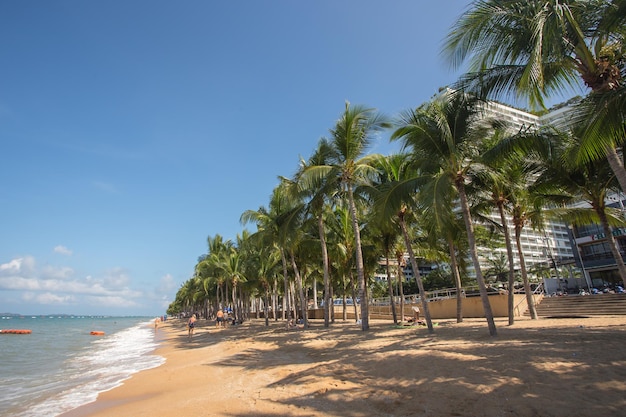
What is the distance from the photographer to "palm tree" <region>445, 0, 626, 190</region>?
6.63 meters

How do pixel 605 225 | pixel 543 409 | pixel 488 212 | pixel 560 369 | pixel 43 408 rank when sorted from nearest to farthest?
pixel 543 409 → pixel 560 369 → pixel 43 408 → pixel 605 225 → pixel 488 212

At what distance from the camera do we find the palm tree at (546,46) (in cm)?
663

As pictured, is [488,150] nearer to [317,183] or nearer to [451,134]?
[451,134]

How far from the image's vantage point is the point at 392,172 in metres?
15.5

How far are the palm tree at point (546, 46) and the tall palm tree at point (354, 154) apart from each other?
21.6 feet

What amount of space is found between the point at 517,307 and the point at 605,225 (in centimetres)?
986

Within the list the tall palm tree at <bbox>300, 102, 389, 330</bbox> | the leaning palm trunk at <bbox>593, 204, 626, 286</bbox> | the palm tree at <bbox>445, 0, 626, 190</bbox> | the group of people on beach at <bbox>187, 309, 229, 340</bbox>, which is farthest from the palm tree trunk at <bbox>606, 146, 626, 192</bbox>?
the group of people on beach at <bbox>187, 309, 229, 340</bbox>

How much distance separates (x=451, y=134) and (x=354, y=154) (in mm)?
5028

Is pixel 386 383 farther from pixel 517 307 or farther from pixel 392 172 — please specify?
pixel 517 307

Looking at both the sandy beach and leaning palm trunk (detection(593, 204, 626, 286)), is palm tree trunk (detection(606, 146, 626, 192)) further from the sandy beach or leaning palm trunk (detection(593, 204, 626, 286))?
leaning palm trunk (detection(593, 204, 626, 286))

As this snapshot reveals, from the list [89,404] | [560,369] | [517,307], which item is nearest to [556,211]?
[517,307]

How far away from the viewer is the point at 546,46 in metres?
6.39

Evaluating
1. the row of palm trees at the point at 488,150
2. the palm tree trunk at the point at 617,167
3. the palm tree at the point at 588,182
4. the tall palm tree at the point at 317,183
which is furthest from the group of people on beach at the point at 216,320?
the palm tree trunk at the point at 617,167

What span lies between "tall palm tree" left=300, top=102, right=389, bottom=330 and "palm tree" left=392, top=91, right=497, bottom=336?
357 cm
